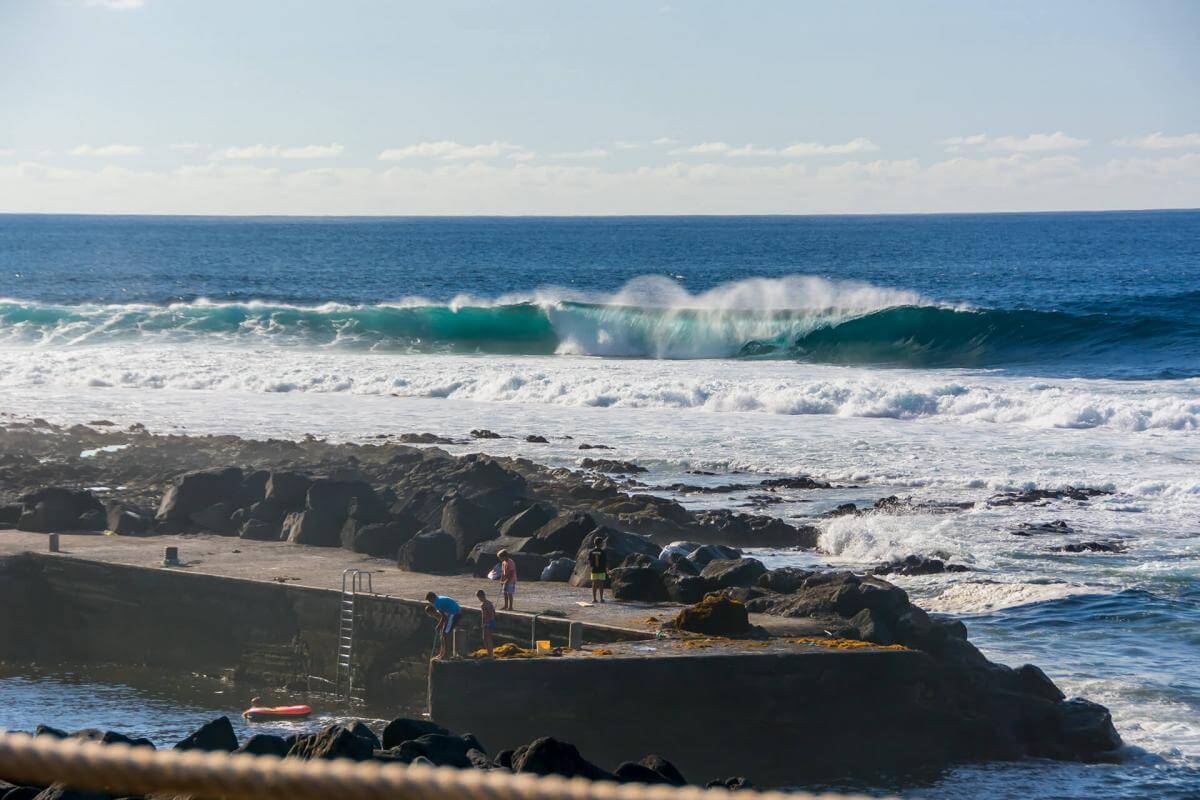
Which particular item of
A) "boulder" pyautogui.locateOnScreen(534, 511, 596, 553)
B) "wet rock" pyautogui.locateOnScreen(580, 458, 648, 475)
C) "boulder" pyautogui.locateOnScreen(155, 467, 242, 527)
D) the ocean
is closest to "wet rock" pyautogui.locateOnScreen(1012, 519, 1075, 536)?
the ocean

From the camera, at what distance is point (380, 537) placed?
20.6 meters

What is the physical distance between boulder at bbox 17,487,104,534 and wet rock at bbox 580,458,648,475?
994cm

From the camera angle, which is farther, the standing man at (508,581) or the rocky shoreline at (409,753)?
the standing man at (508,581)

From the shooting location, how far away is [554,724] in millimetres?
14422

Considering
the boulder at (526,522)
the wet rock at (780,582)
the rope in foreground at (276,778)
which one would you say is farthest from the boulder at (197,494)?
the rope in foreground at (276,778)

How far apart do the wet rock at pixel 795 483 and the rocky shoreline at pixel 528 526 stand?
65 millimetres

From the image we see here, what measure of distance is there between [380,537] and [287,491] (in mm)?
2548

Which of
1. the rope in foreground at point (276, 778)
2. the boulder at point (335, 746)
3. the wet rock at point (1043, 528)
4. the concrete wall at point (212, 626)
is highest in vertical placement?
the rope in foreground at point (276, 778)

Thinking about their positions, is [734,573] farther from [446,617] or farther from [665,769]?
[665,769]

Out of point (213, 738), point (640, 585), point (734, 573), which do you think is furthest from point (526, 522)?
point (213, 738)

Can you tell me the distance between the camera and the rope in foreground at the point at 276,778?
1.70 meters

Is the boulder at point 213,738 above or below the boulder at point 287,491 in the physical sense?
below

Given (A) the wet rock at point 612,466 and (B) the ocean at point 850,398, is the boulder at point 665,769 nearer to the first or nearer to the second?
(B) the ocean at point 850,398

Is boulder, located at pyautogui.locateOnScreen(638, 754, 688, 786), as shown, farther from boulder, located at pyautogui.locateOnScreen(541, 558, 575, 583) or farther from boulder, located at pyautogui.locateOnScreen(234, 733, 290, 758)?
boulder, located at pyautogui.locateOnScreen(541, 558, 575, 583)
